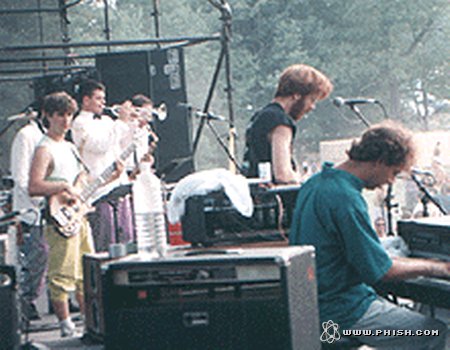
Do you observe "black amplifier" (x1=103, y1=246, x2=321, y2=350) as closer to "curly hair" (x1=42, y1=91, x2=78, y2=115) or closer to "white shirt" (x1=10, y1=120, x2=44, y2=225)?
"curly hair" (x1=42, y1=91, x2=78, y2=115)

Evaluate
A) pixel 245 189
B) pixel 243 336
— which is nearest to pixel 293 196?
pixel 245 189

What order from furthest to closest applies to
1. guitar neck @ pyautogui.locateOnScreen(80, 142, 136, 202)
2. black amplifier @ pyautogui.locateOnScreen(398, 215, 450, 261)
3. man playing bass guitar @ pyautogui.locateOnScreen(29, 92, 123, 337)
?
guitar neck @ pyautogui.locateOnScreen(80, 142, 136, 202) → man playing bass guitar @ pyautogui.locateOnScreen(29, 92, 123, 337) → black amplifier @ pyautogui.locateOnScreen(398, 215, 450, 261)

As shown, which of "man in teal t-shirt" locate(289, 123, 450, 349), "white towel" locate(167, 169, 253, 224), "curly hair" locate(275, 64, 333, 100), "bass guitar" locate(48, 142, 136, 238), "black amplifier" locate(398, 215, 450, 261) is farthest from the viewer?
"bass guitar" locate(48, 142, 136, 238)

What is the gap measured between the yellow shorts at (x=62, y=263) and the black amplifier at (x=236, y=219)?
1.47 m

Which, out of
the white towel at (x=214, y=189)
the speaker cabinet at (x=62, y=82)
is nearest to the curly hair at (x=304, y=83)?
the white towel at (x=214, y=189)

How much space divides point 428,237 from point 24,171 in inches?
140

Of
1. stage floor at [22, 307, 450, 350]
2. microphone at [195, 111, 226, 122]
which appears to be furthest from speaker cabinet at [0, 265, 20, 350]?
microphone at [195, 111, 226, 122]

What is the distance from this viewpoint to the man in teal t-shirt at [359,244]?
3.78 metres

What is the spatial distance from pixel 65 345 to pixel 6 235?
2.02 metres

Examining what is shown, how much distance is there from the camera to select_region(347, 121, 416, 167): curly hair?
3.95 meters

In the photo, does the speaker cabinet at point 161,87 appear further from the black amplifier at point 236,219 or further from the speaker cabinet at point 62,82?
the black amplifier at point 236,219

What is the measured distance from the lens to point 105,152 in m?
7.18

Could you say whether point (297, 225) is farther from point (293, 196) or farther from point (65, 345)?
point (65, 345)

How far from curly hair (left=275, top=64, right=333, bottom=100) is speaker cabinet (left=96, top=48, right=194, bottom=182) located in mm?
4071
